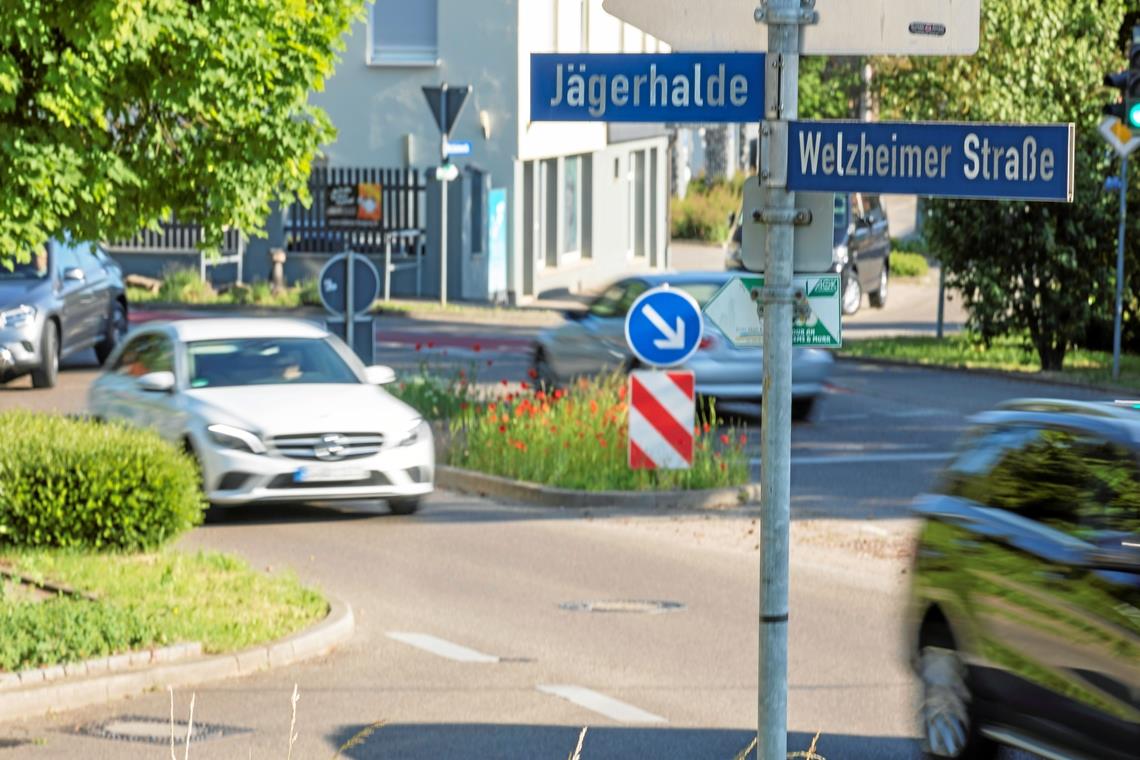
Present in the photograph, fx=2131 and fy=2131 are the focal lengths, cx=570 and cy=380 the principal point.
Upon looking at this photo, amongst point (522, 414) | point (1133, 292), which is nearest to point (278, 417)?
point (522, 414)

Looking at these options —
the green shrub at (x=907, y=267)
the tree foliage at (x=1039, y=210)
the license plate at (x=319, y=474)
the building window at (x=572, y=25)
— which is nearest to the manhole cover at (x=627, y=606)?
the license plate at (x=319, y=474)

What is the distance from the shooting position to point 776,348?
4.89 m

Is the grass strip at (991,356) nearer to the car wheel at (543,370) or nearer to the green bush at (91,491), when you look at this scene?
the car wheel at (543,370)

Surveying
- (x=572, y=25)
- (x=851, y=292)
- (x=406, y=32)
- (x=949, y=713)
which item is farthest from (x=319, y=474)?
(x=572, y=25)

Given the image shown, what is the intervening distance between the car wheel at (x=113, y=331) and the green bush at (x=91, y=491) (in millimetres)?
13422

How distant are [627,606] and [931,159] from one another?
7.44 meters

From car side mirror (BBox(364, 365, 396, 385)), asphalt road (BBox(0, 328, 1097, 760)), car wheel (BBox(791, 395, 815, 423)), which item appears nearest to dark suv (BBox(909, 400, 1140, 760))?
asphalt road (BBox(0, 328, 1097, 760))

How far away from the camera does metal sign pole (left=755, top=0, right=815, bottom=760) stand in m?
4.86

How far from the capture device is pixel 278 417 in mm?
15023

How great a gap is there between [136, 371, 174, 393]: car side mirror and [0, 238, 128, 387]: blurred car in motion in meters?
7.39

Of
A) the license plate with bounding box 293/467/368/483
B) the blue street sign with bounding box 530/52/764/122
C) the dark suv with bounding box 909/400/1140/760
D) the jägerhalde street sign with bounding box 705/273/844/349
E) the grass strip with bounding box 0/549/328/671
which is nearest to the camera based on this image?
the blue street sign with bounding box 530/52/764/122

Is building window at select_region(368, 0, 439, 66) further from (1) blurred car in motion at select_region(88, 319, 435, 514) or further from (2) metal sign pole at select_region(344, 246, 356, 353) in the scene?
(1) blurred car in motion at select_region(88, 319, 435, 514)

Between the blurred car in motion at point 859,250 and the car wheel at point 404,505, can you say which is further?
the blurred car in motion at point 859,250

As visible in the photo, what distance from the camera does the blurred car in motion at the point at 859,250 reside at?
121 ft
